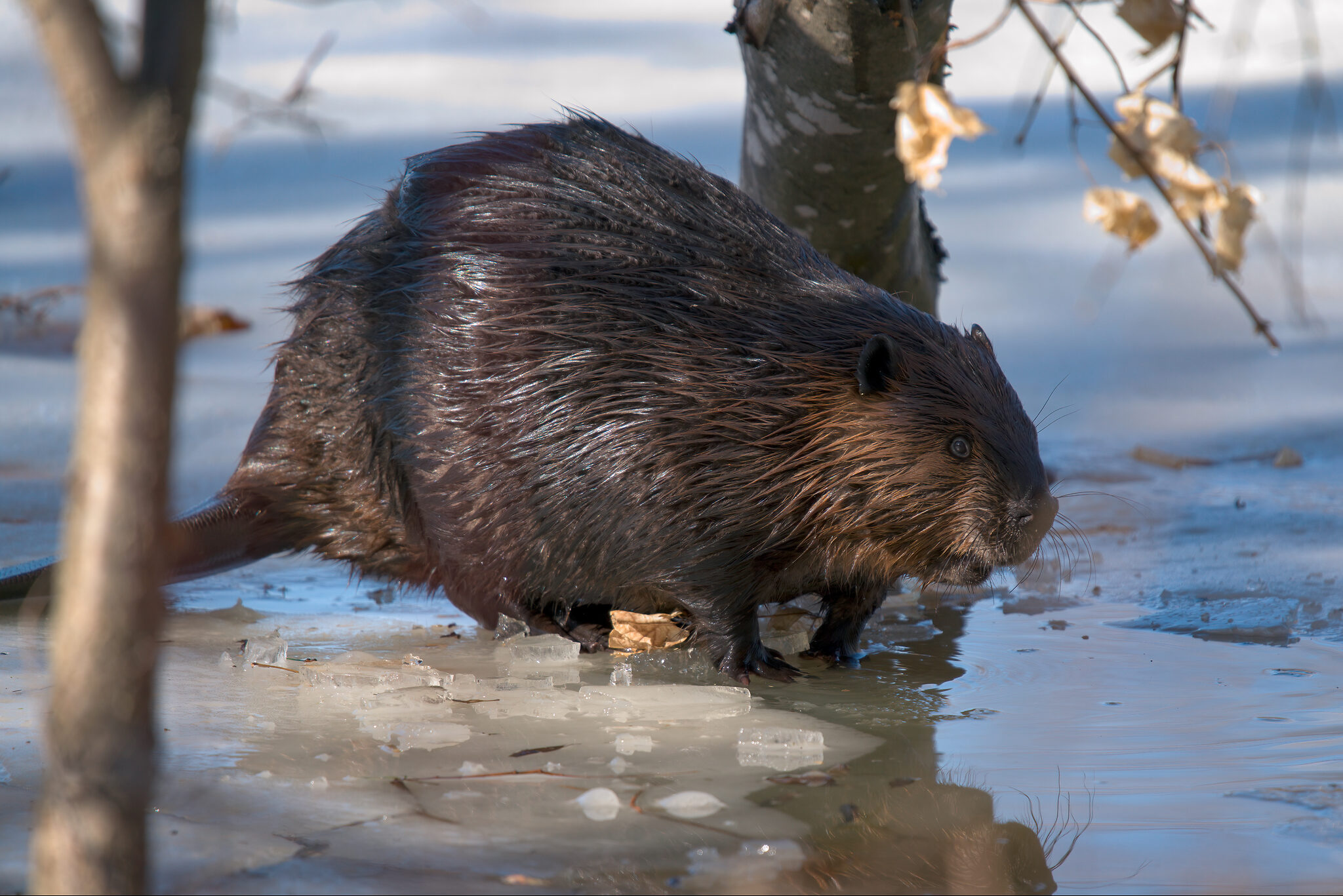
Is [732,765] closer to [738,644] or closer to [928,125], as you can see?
[738,644]

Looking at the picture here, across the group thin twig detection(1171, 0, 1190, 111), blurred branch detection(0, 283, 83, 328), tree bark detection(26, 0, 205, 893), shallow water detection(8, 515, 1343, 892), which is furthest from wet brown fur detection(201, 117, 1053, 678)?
blurred branch detection(0, 283, 83, 328)

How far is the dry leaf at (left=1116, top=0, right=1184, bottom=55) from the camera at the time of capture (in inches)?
50.3

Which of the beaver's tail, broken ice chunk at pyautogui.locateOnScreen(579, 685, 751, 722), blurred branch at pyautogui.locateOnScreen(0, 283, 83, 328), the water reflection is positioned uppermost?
blurred branch at pyautogui.locateOnScreen(0, 283, 83, 328)

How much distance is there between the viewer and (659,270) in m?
2.76

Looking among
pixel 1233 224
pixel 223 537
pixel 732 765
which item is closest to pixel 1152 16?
pixel 1233 224

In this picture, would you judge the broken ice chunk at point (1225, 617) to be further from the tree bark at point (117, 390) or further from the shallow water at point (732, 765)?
the tree bark at point (117, 390)

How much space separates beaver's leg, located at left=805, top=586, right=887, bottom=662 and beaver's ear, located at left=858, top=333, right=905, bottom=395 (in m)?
0.46

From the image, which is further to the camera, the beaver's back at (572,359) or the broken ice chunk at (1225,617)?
the broken ice chunk at (1225,617)

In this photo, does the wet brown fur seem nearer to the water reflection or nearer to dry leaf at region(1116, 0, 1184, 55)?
the water reflection

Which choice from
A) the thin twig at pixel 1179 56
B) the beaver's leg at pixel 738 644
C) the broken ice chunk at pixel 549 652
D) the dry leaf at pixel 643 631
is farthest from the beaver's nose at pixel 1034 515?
the thin twig at pixel 1179 56

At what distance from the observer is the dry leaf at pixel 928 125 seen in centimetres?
126

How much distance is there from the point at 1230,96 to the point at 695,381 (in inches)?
56.5

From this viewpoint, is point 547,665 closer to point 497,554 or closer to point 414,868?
point 497,554

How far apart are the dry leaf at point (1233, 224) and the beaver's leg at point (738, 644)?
5.23 feet
